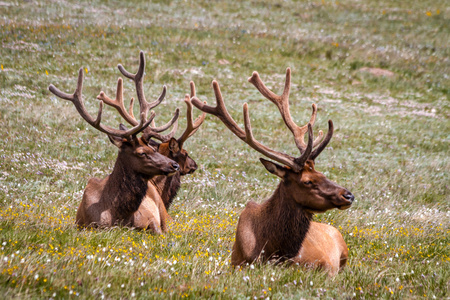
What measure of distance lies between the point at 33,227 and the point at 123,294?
2344mm

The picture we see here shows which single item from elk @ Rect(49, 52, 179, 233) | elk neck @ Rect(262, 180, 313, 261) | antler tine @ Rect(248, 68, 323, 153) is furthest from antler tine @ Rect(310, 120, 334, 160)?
elk @ Rect(49, 52, 179, 233)

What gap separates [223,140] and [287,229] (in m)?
9.38

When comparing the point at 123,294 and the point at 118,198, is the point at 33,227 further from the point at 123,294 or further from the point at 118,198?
the point at 123,294

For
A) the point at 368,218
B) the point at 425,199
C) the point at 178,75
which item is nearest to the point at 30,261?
the point at 368,218

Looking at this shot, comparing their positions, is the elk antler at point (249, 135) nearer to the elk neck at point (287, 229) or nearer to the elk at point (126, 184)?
the elk neck at point (287, 229)

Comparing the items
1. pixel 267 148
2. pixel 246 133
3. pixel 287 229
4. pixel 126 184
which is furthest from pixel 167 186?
pixel 287 229

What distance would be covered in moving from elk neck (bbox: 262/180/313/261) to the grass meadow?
362 millimetres

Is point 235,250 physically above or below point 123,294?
below

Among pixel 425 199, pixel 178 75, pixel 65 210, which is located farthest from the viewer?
pixel 178 75

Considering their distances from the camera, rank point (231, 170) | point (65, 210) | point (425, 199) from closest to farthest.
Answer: point (65, 210)
point (425, 199)
point (231, 170)

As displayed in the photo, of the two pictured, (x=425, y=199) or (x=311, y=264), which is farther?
(x=425, y=199)

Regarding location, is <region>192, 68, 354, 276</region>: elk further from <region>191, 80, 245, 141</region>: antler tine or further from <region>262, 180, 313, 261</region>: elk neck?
<region>191, 80, 245, 141</region>: antler tine

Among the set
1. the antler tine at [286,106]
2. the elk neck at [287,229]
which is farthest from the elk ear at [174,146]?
the elk neck at [287,229]

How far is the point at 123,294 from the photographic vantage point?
396 cm
